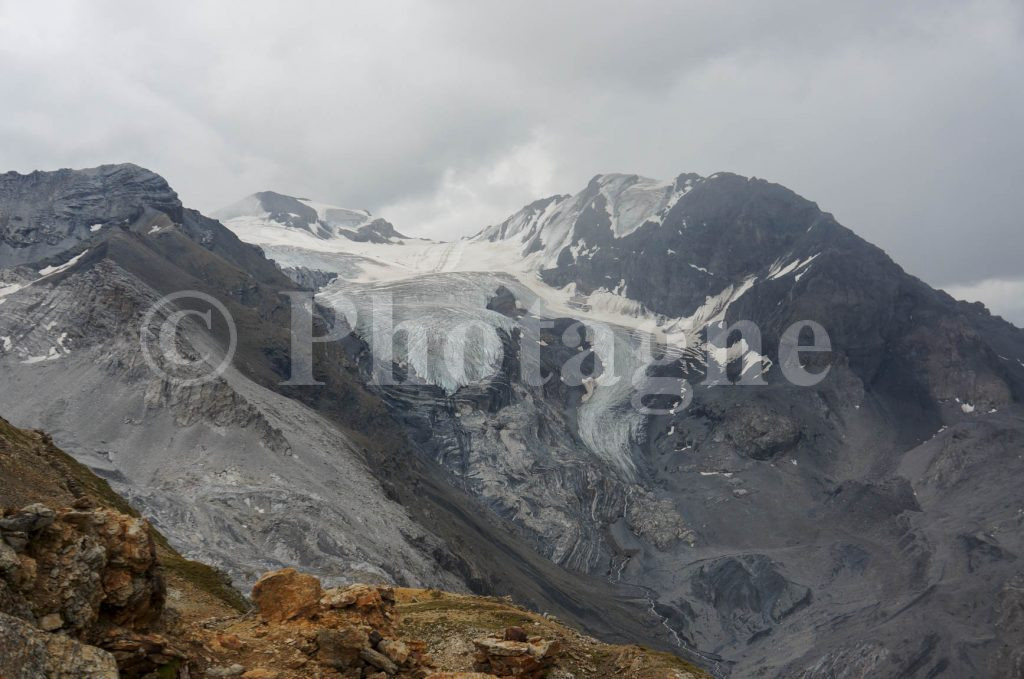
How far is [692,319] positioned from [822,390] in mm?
44941

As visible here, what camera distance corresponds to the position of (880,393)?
15800 cm

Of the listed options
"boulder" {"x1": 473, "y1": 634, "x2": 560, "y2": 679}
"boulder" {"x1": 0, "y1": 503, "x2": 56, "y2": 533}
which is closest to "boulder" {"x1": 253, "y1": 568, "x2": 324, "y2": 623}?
"boulder" {"x1": 473, "y1": 634, "x2": 560, "y2": 679}

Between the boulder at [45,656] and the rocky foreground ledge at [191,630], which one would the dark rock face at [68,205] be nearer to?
the rocky foreground ledge at [191,630]

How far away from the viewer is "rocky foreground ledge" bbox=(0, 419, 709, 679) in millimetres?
11727

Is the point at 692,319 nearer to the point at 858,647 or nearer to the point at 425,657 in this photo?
the point at 858,647

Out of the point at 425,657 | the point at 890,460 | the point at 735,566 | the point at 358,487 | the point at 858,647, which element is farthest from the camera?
the point at 890,460

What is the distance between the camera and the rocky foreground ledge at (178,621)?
38.5 feet

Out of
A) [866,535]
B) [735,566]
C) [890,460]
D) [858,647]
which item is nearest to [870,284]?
[890,460]

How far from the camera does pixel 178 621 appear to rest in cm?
1670

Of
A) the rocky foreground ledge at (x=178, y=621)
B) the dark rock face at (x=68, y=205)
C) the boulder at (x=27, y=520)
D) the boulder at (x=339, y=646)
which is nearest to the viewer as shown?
the rocky foreground ledge at (x=178, y=621)

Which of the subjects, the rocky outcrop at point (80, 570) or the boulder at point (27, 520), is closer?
the rocky outcrop at point (80, 570)

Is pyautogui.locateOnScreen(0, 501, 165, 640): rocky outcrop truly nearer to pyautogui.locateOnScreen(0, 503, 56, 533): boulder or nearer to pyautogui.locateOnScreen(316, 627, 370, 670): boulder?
pyautogui.locateOnScreen(0, 503, 56, 533): boulder

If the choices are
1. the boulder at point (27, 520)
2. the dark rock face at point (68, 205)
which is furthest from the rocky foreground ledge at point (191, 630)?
the dark rock face at point (68, 205)

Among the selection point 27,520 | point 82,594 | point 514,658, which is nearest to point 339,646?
point 514,658
